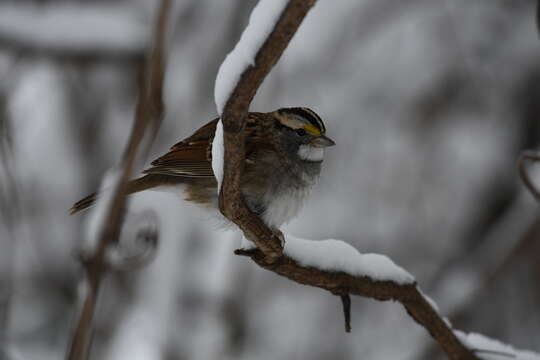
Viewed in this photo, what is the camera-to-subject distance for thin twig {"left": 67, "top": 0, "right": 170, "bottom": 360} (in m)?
1.30

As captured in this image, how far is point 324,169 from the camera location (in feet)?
24.8

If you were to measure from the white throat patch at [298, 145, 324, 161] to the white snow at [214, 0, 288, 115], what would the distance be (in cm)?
200

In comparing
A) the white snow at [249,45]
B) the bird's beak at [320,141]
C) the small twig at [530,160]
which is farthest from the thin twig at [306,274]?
the bird's beak at [320,141]

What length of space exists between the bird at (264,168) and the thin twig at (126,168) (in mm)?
1871

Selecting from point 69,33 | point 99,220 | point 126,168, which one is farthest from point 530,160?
point 69,33

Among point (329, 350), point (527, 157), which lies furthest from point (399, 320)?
point (527, 157)

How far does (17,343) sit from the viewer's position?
622cm

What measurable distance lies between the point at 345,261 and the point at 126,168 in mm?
1205

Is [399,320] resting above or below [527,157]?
below

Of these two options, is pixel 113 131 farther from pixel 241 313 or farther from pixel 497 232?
pixel 497 232

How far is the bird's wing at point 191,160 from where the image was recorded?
11.8 ft

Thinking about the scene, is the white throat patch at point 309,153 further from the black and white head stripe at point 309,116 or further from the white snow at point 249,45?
the white snow at point 249,45

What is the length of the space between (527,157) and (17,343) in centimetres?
507

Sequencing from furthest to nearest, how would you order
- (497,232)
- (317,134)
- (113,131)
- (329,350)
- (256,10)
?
(113,131)
(329,350)
(497,232)
(317,134)
(256,10)
